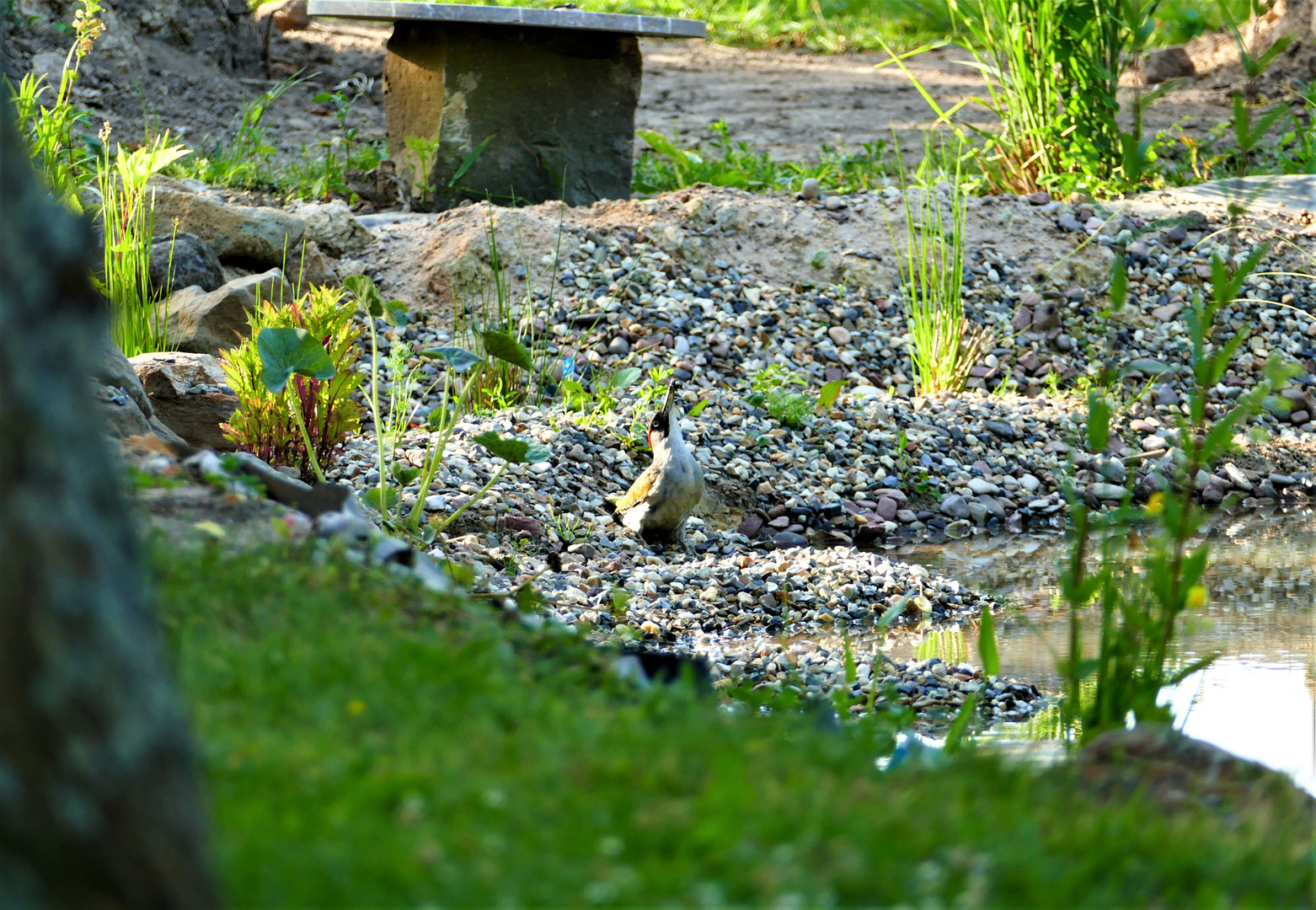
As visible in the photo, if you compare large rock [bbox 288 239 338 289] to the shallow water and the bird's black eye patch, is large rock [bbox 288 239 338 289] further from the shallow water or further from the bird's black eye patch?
the shallow water

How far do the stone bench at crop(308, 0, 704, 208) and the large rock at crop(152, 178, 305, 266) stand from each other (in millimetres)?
1261

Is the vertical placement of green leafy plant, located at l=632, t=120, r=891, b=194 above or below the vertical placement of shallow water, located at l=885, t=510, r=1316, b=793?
above

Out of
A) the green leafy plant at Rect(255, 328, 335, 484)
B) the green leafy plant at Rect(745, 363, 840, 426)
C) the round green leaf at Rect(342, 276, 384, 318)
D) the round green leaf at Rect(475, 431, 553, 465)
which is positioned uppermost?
the round green leaf at Rect(342, 276, 384, 318)

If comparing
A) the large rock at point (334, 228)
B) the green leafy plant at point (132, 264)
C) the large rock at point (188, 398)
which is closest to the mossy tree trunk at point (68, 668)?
the large rock at point (188, 398)

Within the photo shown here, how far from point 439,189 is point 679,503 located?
144 inches

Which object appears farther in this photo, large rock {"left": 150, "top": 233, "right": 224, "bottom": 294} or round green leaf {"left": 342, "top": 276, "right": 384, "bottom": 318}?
large rock {"left": 150, "top": 233, "right": 224, "bottom": 294}

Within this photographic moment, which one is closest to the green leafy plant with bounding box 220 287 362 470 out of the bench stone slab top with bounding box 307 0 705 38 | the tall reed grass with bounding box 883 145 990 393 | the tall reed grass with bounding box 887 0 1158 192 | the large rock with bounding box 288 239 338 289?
the large rock with bounding box 288 239 338 289

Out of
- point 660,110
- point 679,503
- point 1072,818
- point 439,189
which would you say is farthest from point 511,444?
point 660,110

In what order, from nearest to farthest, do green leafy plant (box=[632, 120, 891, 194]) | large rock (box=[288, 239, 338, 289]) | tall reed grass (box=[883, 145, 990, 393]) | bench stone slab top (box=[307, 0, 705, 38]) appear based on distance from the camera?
tall reed grass (box=[883, 145, 990, 393]) → large rock (box=[288, 239, 338, 289]) → bench stone slab top (box=[307, 0, 705, 38]) → green leafy plant (box=[632, 120, 891, 194])

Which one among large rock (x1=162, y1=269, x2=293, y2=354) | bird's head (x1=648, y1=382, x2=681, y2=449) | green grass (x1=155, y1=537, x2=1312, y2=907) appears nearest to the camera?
green grass (x1=155, y1=537, x2=1312, y2=907)

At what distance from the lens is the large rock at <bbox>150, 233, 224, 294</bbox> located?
5.66 meters

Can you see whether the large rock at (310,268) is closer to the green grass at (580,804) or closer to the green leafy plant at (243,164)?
the green leafy plant at (243,164)

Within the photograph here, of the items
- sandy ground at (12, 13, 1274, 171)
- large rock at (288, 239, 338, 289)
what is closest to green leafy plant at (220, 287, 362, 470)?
large rock at (288, 239, 338, 289)

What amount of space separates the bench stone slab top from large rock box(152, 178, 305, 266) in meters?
1.26
